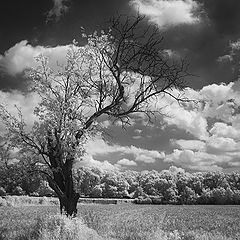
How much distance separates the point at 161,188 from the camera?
149750 mm

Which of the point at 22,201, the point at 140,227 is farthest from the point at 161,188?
the point at 140,227

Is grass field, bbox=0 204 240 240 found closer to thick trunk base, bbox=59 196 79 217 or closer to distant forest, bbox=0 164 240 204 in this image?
thick trunk base, bbox=59 196 79 217

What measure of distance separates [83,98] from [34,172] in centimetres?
433

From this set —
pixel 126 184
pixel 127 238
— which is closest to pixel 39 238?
pixel 127 238

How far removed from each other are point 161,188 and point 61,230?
458 feet

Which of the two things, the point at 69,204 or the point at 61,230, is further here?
the point at 69,204

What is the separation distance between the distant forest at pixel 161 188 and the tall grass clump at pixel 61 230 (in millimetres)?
56469

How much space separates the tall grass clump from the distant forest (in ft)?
185

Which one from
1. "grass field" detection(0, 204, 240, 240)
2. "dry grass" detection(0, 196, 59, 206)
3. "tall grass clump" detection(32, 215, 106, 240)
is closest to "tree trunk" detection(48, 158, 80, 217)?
"grass field" detection(0, 204, 240, 240)

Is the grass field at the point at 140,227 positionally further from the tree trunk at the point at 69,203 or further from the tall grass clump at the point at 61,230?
the tree trunk at the point at 69,203

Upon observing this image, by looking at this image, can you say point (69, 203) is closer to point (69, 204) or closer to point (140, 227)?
point (69, 204)

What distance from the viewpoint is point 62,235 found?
13.2m

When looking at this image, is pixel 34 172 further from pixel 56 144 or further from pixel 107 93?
pixel 107 93

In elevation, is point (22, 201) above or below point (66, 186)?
above
